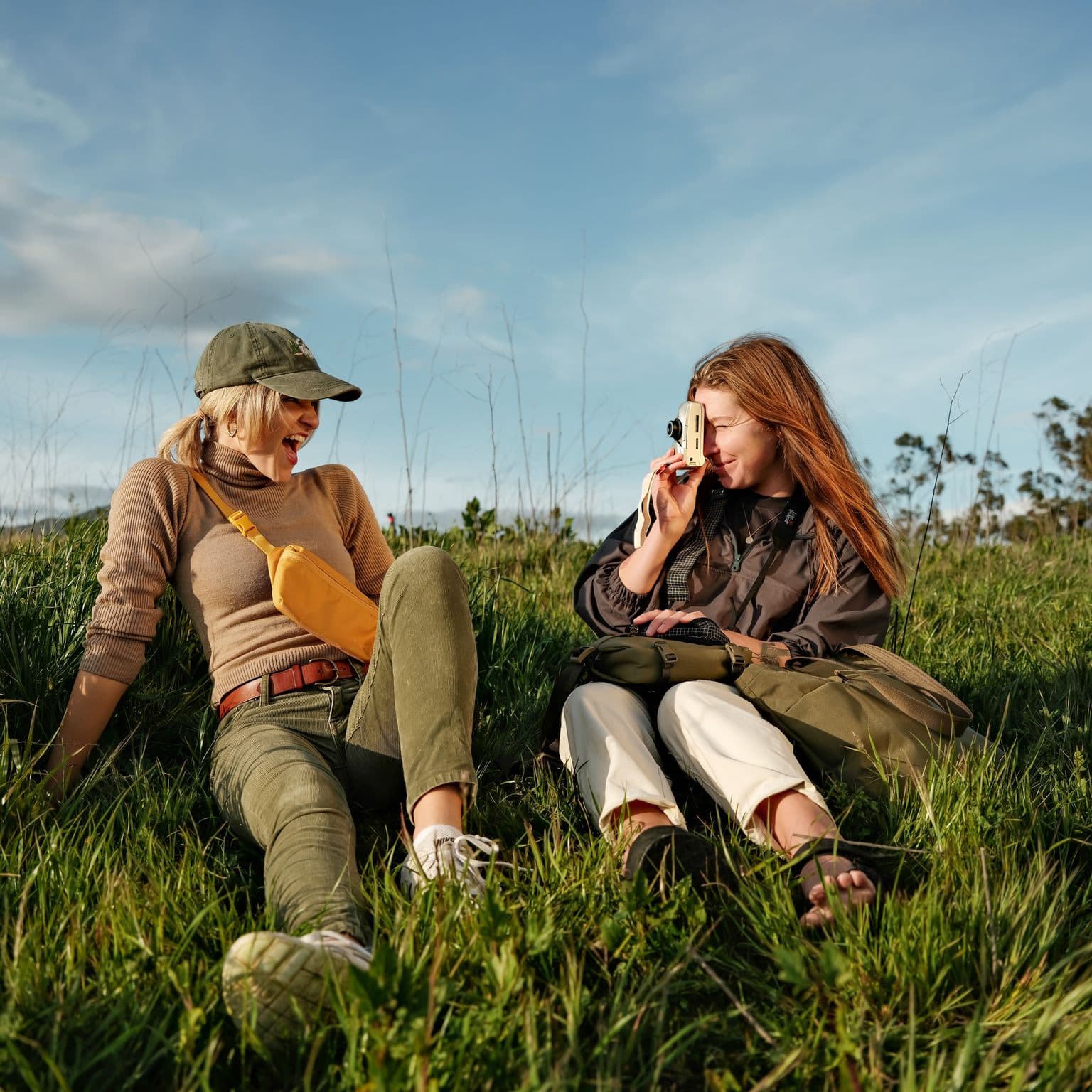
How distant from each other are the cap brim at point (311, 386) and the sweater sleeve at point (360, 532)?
1.25 ft

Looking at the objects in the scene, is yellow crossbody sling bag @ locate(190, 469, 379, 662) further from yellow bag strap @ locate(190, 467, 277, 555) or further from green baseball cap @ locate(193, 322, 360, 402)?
green baseball cap @ locate(193, 322, 360, 402)

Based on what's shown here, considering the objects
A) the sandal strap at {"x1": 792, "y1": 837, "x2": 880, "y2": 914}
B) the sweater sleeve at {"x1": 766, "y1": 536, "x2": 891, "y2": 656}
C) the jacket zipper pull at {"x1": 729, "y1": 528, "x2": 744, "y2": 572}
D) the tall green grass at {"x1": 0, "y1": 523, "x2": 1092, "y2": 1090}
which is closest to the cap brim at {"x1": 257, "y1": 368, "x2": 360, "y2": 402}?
the tall green grass at {"x1": 0, "y1": 523, "x2": 1092, "y2": 1090}

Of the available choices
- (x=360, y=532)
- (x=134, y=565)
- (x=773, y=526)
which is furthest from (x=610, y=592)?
(x=134, y=565)

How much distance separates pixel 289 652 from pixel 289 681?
0.09 meters

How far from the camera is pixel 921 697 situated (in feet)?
8.86

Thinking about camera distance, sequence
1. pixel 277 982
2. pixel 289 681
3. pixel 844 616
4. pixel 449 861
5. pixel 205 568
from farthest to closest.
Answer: pixel 844 616
pixel 205 568
pixel 289 681
pixel 449 861
pixel 277 982

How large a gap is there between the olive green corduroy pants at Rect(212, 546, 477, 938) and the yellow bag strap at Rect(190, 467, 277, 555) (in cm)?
43

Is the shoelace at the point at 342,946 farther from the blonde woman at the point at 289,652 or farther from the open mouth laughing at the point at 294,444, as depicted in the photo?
the open mouth laughing at the point at 294,444

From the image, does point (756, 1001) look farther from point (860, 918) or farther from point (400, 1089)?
point (400, 1089)

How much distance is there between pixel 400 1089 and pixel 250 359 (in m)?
2.08

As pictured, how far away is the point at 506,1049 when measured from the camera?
1488 millimetres

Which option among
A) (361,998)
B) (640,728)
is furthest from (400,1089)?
(640,728)

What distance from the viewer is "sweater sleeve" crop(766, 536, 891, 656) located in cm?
299

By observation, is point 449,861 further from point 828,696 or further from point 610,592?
point 610,592
